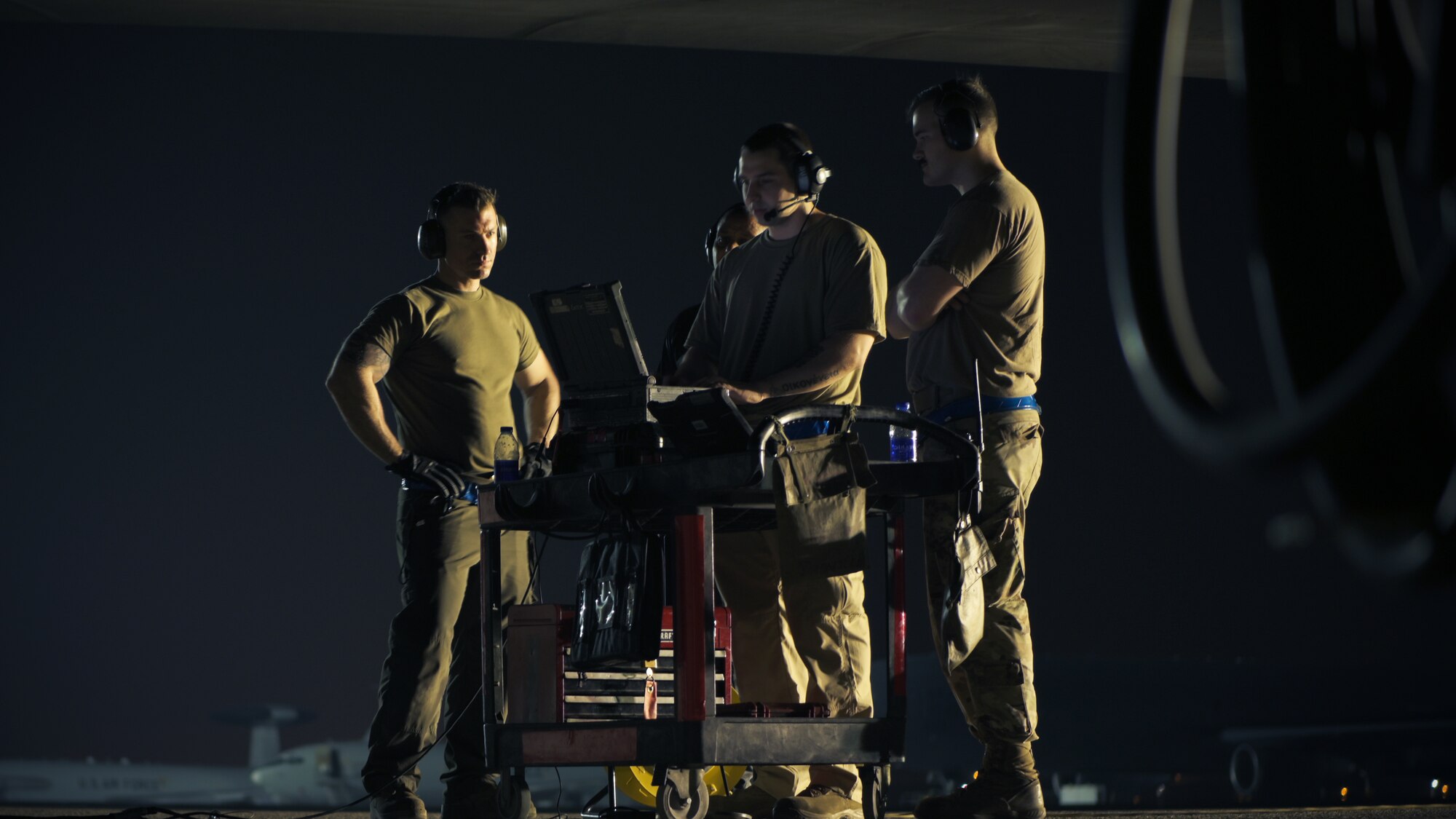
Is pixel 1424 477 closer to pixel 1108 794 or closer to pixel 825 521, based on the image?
pixel 825 521

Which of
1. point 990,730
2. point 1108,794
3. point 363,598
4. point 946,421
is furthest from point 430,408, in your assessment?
point 1108,794

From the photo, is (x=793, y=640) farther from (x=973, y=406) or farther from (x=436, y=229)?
(x=436, y=229)

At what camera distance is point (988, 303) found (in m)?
2.94

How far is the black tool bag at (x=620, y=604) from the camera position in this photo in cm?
248

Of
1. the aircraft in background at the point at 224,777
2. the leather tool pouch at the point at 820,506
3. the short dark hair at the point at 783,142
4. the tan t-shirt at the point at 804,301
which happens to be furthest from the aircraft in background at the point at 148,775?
the leather tool pouch at the point at 820,506

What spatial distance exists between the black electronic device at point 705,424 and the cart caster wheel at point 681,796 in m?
0.53

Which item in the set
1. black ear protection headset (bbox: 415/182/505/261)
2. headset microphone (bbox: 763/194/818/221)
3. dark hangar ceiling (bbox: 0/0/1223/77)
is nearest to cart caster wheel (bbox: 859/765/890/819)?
headset microphone (bbox: 763/194/818/221)

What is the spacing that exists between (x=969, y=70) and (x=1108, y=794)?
13831 millimetres

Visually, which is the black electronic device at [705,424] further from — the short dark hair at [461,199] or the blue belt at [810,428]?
the short dark hair at [461,199]

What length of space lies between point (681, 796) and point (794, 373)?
0.81 meters

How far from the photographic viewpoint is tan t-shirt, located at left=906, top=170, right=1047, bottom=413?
289 centimetres

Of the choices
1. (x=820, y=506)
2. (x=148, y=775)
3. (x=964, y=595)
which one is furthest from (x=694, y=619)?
(x=148, y=775)

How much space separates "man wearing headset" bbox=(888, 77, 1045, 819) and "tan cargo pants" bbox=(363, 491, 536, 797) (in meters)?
1.03

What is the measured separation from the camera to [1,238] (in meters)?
6.36
